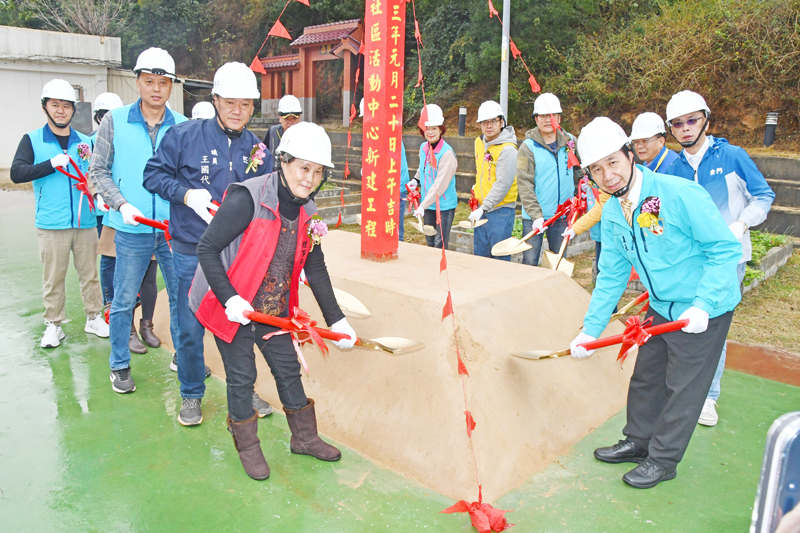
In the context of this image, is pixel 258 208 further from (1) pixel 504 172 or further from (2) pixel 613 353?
(1) pixel 504 172

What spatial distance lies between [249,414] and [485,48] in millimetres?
11598

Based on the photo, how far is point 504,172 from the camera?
198 inches

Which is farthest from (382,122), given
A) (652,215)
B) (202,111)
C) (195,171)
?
(202,111)

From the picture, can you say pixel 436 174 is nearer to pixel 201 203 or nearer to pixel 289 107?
pixel 289 107

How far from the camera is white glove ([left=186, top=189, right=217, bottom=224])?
3029mm

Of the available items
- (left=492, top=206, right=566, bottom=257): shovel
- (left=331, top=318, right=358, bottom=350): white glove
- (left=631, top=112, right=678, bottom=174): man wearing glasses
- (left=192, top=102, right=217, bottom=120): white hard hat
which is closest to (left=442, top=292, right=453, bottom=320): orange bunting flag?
(left=331, top=318, right=358, bottom=350): white glove

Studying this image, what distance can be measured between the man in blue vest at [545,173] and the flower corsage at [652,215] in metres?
2.30

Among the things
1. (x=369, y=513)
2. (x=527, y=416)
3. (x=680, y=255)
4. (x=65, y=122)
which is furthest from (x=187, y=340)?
(x=680, y=255)

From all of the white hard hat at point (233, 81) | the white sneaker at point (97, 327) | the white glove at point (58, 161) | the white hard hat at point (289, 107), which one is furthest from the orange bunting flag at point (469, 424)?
the white hard hat at point (289, 107)

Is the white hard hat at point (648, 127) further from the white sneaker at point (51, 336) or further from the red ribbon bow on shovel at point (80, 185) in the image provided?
the white sneaker at point (51, 336)

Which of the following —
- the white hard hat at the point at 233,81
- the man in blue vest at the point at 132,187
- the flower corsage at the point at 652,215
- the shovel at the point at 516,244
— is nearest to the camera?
the flower corsage at the point at 652,215

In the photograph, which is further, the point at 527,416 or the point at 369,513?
the point at 527,416

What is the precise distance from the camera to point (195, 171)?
10.5ft

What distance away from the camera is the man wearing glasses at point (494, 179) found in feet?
16.5
